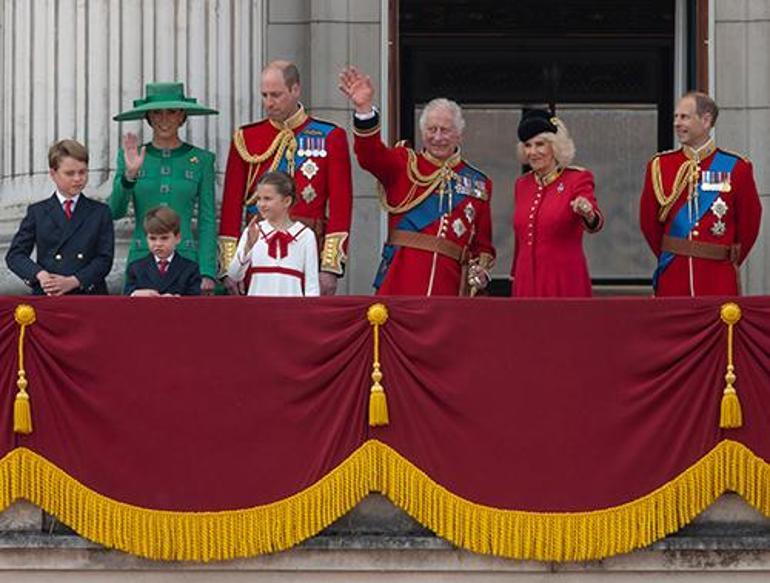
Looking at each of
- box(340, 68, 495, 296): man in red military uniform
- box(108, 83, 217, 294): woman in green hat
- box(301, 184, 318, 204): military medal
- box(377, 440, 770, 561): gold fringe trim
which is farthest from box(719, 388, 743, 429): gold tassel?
box(108, 83, 217, 294): woman in green hat

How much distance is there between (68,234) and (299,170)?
123 cm

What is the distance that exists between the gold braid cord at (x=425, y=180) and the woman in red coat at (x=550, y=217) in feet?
1.59

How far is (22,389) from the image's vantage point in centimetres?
1353

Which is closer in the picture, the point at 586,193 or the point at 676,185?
the point at 586,193

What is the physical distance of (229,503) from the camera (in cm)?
1354

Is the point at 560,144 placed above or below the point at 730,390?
above

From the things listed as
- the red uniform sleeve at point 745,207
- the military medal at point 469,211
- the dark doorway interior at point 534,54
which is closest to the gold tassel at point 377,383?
the military medal at point 469,211

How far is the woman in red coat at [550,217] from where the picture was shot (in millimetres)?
14344

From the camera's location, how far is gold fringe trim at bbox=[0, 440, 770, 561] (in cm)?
1345

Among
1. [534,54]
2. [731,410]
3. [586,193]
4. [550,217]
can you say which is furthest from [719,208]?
[534,54]

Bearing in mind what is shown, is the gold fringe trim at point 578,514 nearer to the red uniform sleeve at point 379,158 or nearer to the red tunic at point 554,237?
the red tunic at point 554,237

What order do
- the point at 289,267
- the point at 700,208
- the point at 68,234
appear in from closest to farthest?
the point at 289,267 → the point at 68,234 → the point at 700,208

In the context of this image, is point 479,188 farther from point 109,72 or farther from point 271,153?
point 109,72

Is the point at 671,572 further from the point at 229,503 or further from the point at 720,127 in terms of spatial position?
the point at 720,127
